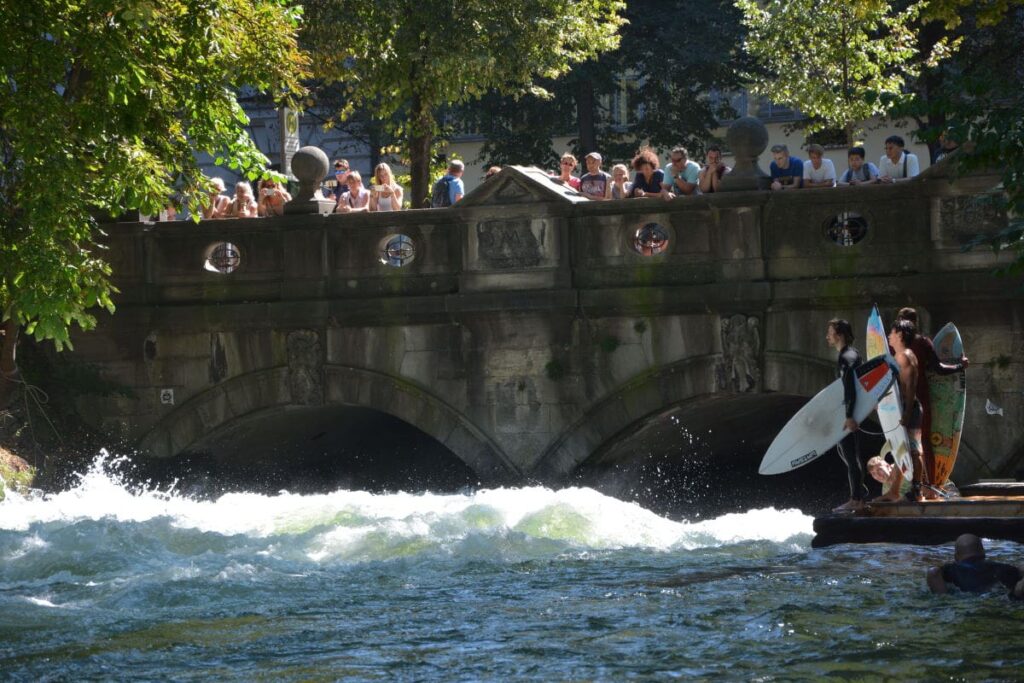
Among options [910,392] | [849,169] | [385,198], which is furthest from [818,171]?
[385,198]

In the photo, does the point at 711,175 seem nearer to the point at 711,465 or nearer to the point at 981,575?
the point at 711,465

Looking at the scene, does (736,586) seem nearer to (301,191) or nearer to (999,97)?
(999,97)

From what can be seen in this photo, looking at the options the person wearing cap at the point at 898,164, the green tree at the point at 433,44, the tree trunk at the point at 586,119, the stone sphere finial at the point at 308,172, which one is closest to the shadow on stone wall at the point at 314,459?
the stone sphere finial at the point at 308,172

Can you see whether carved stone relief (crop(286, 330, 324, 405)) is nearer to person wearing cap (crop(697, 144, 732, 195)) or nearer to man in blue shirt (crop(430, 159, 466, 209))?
man in blue shirt (crop(430, 159, 466, 209))

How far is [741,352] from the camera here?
739 inches

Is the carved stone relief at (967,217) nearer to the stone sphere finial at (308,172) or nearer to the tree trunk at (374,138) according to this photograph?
the stone sphere finial at (308,172)

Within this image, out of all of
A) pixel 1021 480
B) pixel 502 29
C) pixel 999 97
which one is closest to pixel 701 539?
pixel 1021 480

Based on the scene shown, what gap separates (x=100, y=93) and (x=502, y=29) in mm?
7035

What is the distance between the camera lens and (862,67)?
24359 millimetres

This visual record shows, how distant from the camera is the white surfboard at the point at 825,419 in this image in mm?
14984

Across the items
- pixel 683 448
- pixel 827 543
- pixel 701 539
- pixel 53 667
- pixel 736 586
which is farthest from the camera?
pixel 683 448

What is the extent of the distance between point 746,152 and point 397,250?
13.2ft

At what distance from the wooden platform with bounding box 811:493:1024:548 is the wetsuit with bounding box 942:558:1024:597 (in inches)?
47.6

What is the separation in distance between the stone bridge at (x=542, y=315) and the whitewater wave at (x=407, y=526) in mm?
1208
